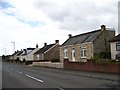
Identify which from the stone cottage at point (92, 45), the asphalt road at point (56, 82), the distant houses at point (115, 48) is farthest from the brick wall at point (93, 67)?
the stone cottage at point (92, 45)

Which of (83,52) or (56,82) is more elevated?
(83,52)

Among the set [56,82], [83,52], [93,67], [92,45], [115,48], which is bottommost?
[56,82]

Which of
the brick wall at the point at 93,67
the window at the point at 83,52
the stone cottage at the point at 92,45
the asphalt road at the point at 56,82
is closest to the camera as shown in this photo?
the asphalt road at the point at 56,82

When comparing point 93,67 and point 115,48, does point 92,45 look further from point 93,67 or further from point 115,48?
point 93,67

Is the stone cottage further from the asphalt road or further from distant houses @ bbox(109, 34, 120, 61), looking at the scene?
the asphalt road

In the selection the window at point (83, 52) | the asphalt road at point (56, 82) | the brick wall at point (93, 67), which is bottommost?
the asphalt road at point (56, 82)

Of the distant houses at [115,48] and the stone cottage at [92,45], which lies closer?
the distant houses at [115,48]

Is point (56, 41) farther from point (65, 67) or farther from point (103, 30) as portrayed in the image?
point (65, 67)

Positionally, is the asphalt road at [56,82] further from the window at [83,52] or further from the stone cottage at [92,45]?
the window at [83,52]

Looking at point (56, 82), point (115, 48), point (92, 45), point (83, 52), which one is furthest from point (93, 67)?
point (83, 52)

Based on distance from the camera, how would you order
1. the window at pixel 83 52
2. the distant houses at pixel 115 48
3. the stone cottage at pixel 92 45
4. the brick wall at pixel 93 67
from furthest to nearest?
the window at pixel 83 52 < the stone cottage at pixel 92 45 < the distant houses at pixel 115 48 < the brick wall at pixel 93 67

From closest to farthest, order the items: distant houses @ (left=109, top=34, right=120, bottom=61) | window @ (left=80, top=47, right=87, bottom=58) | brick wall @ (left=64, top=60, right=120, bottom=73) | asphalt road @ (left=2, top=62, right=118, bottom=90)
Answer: asphalt road @ (left=2, top=62, right=118, bottom=90) → brick wall @ (left=64, top=60, right=120, bottom=73) → distant houses @ (left=109, top=34, right=120, bottom=61) → window @ (left=80, top=47, right=87, bottom=58)

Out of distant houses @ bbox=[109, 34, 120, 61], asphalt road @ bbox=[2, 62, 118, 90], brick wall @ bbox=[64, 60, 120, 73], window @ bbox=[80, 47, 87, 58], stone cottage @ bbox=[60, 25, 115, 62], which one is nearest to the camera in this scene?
asphalt road @ bbox=[2, 62, 118, 90]

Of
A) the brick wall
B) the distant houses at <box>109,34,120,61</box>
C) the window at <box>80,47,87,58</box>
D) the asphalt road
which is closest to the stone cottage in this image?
the window at <box>80,47,87,58</box>
